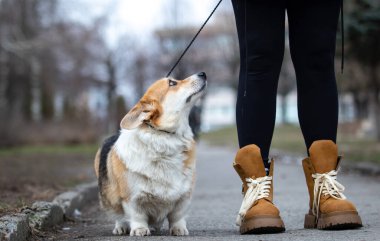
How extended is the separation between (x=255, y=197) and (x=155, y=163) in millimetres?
690

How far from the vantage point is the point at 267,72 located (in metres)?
3.77

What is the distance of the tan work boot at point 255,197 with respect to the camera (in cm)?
348

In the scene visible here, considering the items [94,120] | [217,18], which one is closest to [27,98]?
[94,120]

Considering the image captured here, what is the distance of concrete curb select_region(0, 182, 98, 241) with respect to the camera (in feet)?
10.8

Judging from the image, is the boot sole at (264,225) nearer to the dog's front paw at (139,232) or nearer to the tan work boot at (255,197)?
the tan work boot at (255,197)

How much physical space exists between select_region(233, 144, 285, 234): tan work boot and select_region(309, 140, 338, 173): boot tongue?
11.0 inches

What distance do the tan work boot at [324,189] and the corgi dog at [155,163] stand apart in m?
0.79

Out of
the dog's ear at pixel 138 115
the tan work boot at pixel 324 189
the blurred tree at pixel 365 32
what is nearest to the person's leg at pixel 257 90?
the tan work boot at pixel 324 189

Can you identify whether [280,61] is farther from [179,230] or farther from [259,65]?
[179,230]

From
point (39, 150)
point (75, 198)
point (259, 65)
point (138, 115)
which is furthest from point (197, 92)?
point (39, 150)

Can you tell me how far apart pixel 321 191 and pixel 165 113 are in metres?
1.14

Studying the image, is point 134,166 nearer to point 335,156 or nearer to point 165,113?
point 165,113

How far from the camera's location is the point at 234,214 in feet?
16.9

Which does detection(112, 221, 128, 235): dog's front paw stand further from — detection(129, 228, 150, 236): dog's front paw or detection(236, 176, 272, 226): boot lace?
detection(236, 176, 272, 226): boot lace
